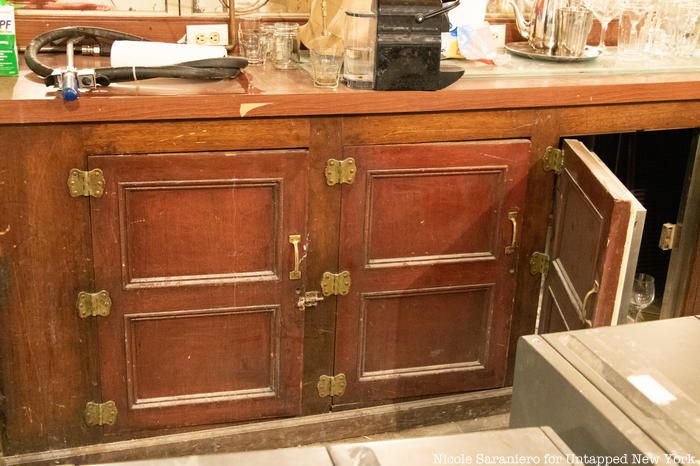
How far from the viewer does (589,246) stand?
2.07 metres

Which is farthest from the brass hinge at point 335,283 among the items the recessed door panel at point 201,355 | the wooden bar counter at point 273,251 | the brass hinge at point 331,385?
the brass hinge at point 331,385

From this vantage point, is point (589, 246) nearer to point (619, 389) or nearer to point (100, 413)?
point (619, 389)

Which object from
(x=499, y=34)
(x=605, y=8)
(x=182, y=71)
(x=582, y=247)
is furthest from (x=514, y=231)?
(x=182, y=71)

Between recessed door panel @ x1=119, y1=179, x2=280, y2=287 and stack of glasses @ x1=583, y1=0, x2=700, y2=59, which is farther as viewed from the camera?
stack of glasses @ x1=583, y1=0, x2=700, y2=59

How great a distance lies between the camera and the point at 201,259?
2.08m

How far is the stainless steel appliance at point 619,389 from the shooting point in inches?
42.4

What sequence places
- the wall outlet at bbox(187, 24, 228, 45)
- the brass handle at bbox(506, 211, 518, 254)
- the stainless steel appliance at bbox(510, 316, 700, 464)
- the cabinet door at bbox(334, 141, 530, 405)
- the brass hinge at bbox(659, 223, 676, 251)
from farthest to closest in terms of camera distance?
the brass hinge at bbox(659, 223, 676, 251) < the wall outlet at bbox(187, 24, 228, 45) < the brass handle at bbox(506, 211, 518, 254) < the cabinet door at bbox(334, 141, 530, 405) < the stainless steel appliance at bbox(510, 316, 700, 464)

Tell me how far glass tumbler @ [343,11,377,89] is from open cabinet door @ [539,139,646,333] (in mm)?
573

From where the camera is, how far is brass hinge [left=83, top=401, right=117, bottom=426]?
2131 mm

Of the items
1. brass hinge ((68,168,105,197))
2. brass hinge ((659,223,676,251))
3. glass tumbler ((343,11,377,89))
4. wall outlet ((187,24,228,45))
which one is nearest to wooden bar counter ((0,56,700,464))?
brass hinge ((68,168,105,197))

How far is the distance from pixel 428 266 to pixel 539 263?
13.6 inches

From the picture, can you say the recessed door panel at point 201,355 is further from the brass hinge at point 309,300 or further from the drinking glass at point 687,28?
the drinking glass at point 687,28

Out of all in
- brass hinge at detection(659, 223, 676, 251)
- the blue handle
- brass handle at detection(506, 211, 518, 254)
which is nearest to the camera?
the blue handle

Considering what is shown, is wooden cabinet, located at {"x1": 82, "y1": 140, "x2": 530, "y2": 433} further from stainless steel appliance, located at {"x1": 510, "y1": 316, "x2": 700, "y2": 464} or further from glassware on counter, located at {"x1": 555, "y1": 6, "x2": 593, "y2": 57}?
stainless steel appliance, located at {"x1": 510, "y1": 316, "x2": 700, "y2": 464}
